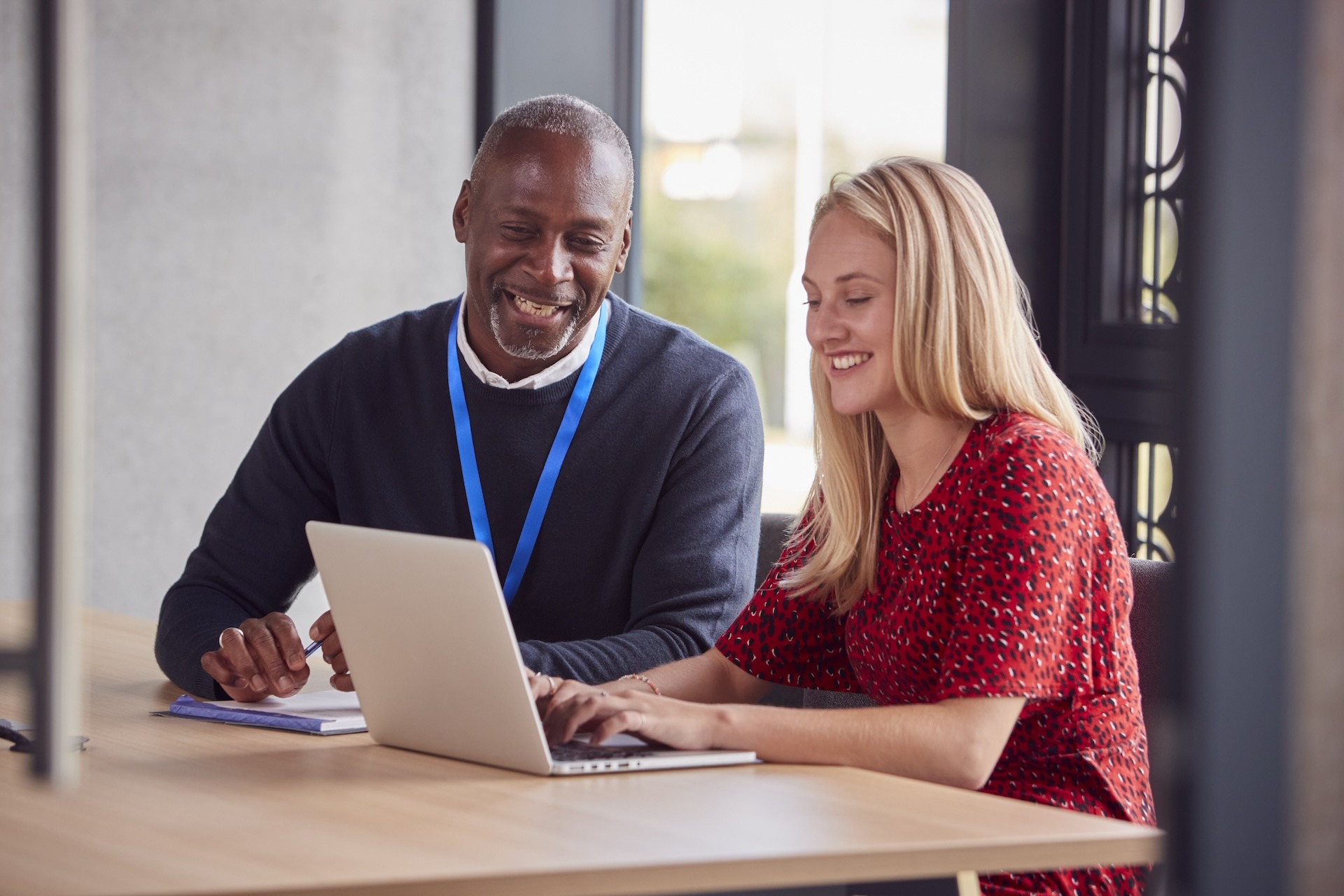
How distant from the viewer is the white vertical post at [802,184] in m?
11.0

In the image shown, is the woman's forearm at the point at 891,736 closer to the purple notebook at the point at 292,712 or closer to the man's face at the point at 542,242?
the purple notebook at the point at 292,712

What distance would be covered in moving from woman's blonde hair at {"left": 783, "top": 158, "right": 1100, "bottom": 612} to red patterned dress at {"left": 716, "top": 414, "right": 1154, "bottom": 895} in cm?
5

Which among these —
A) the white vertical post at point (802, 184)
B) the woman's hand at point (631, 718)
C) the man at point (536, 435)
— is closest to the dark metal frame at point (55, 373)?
the woman's hand at point (631, 718)

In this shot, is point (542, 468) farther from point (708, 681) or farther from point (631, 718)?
point (631, 718)

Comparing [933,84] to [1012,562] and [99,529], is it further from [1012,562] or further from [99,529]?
[1012,562]

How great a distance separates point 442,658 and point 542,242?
38.0 inches

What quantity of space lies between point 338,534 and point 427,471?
77 centimetres

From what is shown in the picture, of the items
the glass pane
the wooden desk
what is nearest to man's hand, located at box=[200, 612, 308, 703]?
the wooden desk

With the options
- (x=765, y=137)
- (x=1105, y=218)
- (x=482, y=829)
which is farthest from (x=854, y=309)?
(x=765, y=137)

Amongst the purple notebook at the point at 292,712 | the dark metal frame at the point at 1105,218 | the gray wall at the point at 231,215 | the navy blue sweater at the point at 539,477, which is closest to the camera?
the purple notebook at the point at 292,712

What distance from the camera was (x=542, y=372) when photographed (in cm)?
232

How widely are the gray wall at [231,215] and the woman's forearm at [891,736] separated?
246 centimetres

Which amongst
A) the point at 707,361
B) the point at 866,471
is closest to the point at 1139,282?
the point at 707,361

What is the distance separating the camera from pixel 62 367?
692 mm
